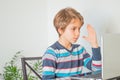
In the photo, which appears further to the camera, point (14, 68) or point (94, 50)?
point (14, 68)

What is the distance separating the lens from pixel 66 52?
1161 millimetres

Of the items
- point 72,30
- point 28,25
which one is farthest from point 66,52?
point 28,25

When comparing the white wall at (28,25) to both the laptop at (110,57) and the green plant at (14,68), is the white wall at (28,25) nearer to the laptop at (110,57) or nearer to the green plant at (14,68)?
the green plant at (14,68)

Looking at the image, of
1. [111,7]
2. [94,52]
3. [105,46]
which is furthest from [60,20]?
[111,7]

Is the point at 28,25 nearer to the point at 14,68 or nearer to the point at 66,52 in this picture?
the point at 14,68

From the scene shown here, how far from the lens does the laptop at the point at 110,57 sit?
88cm

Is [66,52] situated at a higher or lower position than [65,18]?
lower

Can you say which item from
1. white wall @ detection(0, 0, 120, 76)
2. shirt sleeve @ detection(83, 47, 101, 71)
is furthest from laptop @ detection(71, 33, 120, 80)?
white wall @ detection(0, 0, 120, 76)

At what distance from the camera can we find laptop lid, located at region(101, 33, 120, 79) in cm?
88

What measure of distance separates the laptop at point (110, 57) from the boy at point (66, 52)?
7.5 inches

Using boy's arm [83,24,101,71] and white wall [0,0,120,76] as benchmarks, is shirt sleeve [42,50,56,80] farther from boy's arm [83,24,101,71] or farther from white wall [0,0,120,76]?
white wall [0,0,120,76]

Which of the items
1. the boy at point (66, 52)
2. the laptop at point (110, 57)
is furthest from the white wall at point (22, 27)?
the laptop at point (110, 57)

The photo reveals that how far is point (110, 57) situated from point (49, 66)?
1.05ft

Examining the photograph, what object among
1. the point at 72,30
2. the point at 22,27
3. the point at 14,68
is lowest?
the point at 14,68
